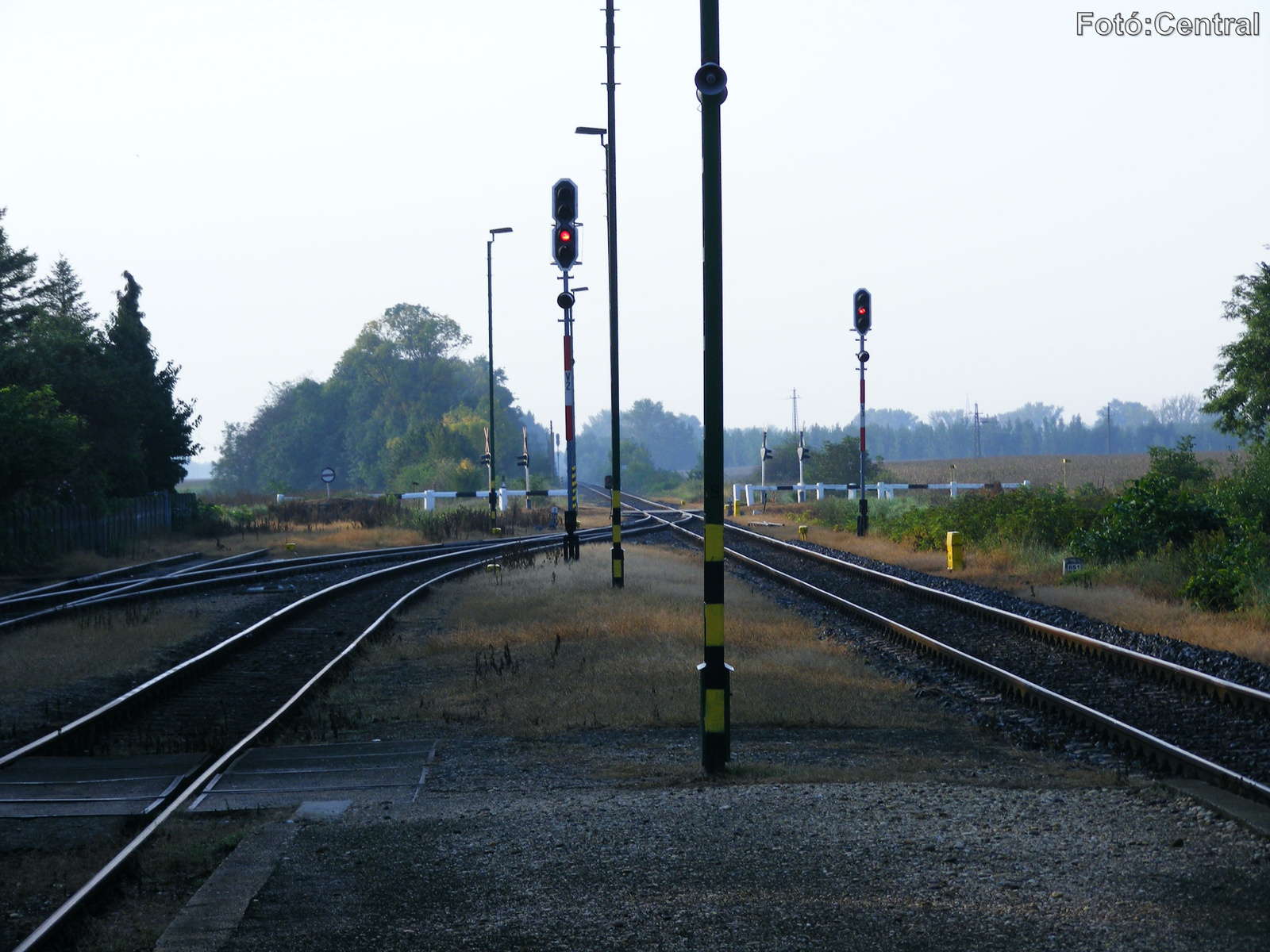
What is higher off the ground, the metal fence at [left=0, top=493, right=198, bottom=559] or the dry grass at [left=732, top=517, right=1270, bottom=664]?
the metal fence at [left=0, top=493, right=198, bottom=559]

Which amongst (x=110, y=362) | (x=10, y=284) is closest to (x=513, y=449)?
(x=10, y=284)

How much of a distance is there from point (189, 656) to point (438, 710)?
505cm

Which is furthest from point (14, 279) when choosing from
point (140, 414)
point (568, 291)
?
point (568, 291)

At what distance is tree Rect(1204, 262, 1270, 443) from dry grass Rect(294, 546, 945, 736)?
24766mm

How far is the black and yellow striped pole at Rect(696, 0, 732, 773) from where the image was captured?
835cm

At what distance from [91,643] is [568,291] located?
10.2m

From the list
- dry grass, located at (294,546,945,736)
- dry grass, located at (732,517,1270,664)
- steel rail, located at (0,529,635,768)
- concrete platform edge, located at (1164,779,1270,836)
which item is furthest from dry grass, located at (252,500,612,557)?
concrete platform edge, located at (1164,779,1270,836)

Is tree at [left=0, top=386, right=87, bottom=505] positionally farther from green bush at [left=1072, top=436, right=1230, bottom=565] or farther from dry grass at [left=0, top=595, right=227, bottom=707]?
green bush at [left=1072, top=436, right=1230, bottom=565]

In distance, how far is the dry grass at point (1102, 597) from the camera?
568 inches

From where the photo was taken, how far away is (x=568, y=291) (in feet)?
72.0

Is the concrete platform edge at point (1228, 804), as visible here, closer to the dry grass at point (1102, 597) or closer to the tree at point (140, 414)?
the dry grass at point (1102, 597)

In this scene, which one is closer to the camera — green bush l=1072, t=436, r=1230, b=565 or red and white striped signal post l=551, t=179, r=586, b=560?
red and white striped signal post l=551, t=179, r=586, b=560

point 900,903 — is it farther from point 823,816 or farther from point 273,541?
point 273,541

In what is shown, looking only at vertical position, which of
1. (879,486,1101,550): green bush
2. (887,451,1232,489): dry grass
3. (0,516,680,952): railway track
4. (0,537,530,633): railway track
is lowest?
(0,516,680,952): railway track
